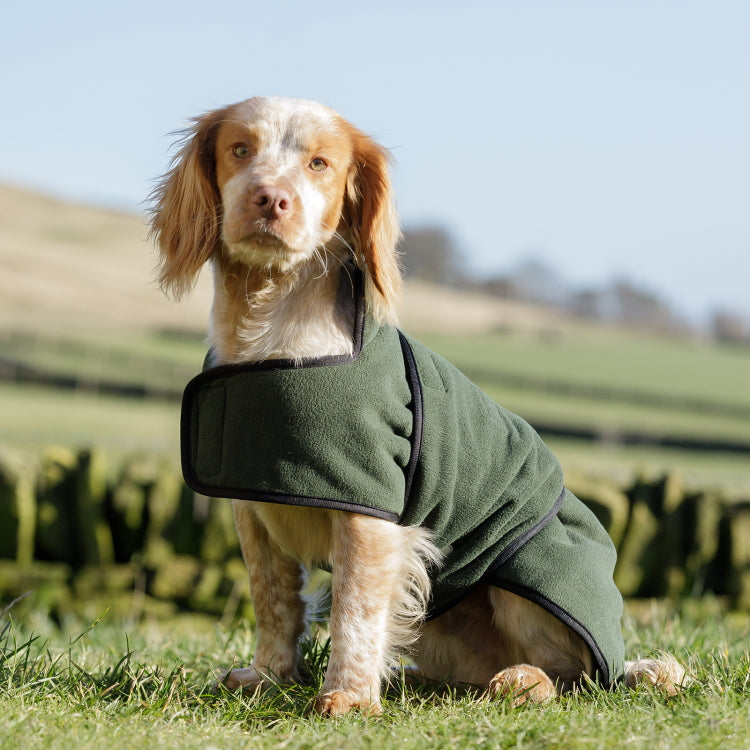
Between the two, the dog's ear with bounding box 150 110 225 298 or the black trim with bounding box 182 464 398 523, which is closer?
the black trim with bounding box 182 464 398 523

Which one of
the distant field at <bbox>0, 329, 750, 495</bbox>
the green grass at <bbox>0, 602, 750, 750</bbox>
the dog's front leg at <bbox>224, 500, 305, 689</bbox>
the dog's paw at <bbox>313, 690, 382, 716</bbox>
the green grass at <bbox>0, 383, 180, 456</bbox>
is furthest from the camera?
the distant field at <bbox>0, 329, 750, 495</bbox>

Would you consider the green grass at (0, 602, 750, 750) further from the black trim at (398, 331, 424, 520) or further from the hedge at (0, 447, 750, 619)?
the hedge at (0, 447, 750, 619)

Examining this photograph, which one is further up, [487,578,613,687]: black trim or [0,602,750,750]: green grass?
[487,578,613,687]: black trim

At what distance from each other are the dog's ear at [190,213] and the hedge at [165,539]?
5014mm

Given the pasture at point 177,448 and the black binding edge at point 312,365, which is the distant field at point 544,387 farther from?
the black binding edge at point 312,365

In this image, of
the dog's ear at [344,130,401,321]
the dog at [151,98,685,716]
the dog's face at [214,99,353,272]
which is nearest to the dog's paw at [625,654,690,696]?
the dog at [151,98,685,716]

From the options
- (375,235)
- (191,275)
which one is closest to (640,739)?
(375,235)

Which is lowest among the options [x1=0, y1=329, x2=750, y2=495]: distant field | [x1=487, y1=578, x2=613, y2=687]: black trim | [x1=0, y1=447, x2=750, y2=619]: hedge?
[x1=0, y1=329, x2=750, y2=495]: distant field

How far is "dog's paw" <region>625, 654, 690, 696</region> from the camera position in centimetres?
360

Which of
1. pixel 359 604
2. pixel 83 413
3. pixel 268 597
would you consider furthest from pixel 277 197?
pixel 83 413

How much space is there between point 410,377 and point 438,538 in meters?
0.68

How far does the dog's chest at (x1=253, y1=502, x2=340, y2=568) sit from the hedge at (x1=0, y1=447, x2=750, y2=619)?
4618mm

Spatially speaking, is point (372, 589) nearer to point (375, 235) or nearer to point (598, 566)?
point (598, 566)

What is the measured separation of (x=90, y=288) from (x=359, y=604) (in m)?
38.3
